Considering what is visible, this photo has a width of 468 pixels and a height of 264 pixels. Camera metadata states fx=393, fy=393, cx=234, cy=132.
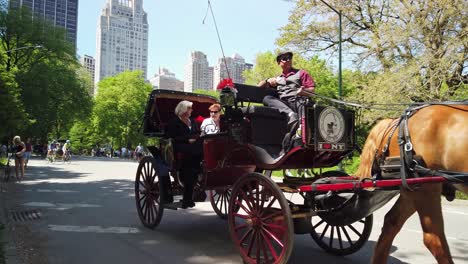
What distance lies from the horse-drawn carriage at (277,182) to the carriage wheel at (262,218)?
0.01 metres

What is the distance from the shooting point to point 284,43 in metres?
23.3

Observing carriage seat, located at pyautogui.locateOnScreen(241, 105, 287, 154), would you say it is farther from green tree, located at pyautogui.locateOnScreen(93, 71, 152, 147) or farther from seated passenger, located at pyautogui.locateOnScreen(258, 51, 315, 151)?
green tree, located at pyautogui.locateOnScreen(93, 71, 152, 147)

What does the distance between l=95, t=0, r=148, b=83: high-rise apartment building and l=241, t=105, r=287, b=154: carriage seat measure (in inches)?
5415

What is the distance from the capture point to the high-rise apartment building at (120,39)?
139 m

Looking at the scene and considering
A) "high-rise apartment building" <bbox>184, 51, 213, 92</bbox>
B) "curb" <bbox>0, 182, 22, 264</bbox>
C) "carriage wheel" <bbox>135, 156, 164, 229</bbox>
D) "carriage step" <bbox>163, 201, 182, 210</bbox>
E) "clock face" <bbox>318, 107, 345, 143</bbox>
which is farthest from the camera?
"high-rise apartment building" <bbox>184, 51, 213, 92</bbox>

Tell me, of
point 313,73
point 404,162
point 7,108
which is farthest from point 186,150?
point 313,73

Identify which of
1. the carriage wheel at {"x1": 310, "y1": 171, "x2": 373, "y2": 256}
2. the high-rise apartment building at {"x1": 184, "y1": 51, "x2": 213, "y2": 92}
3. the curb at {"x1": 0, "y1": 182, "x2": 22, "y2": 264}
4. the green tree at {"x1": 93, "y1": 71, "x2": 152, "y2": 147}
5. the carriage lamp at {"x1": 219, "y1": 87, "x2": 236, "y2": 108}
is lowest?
the curb at {"x1": 0, "y1": 182, "x2": 22, "y2": 264}

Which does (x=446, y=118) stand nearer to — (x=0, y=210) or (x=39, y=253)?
(x=39, y=253)

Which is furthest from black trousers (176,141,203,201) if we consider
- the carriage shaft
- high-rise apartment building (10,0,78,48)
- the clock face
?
high-rise apartment building (10,0,78,48)

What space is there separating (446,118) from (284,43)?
2004 cm

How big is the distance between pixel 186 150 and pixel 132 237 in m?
1.65

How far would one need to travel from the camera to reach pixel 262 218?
15.3 ft

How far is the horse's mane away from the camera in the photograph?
4449mm

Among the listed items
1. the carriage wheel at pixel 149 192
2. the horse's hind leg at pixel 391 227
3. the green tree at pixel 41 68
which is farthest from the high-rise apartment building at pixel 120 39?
the horse's hind leg at pixel 391 227
